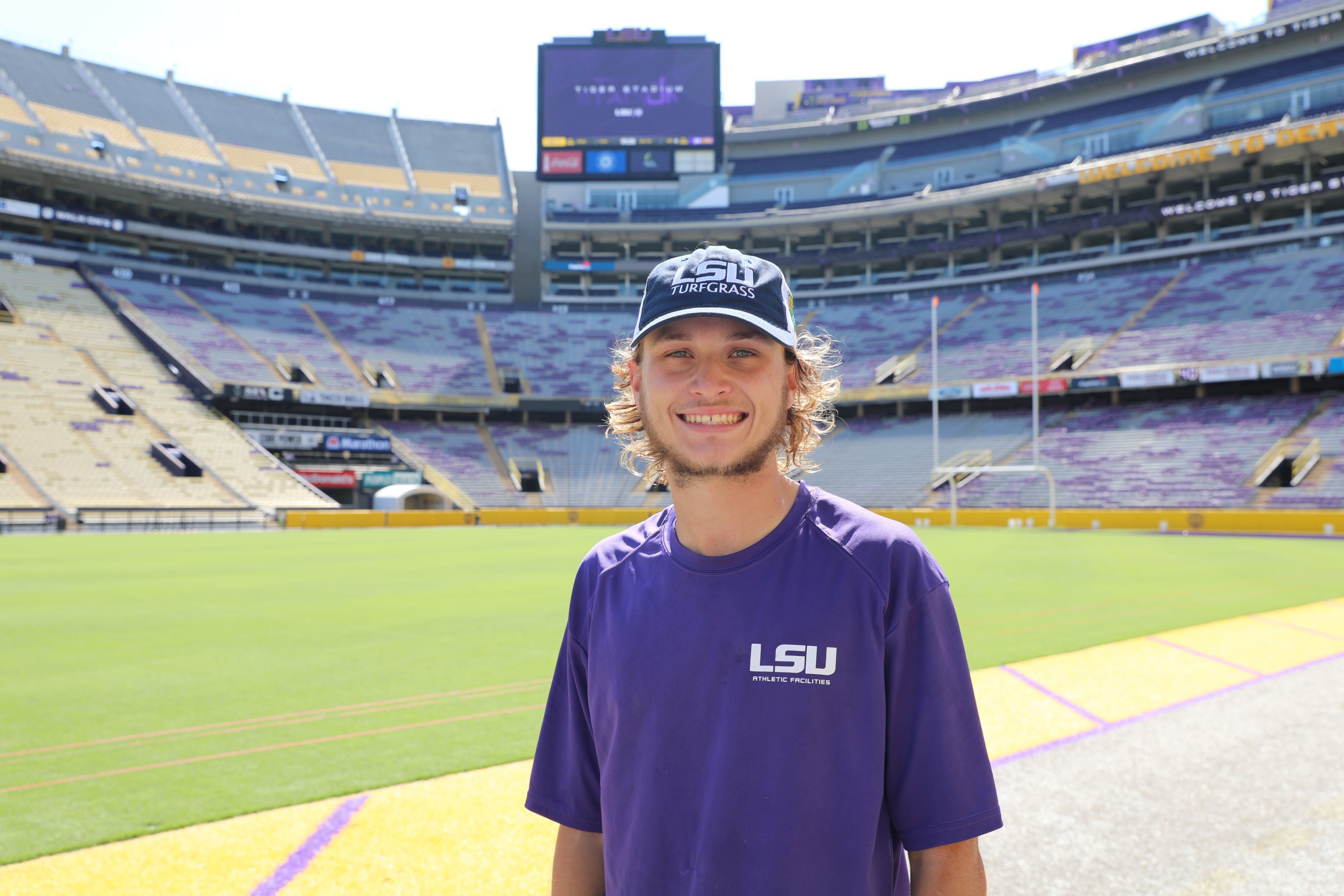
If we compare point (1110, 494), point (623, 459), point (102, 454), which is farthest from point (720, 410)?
point (102, 454)

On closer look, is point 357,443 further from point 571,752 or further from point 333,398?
point 571,752

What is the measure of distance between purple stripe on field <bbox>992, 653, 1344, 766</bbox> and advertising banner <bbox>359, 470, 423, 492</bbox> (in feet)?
140

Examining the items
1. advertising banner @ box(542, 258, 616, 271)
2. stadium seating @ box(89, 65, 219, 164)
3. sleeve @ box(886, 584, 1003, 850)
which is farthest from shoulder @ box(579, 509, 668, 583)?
stadium seating @ box(89, 65, 219, 164)

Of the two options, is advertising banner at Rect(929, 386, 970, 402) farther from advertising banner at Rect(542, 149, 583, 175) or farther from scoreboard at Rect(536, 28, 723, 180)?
advertising banner at Rect(542, 149, 583, 175)

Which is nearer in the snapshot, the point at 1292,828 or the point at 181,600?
the point at 1292,828

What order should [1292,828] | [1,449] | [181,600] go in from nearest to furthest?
[1292,828]
[181,600]
[1,449]

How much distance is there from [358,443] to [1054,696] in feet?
149

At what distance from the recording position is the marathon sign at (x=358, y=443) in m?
45.5

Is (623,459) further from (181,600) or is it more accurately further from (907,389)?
Result: (907,389)

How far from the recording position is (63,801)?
12.5ft

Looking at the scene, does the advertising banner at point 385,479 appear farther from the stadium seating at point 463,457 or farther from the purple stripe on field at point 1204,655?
the purple stripe on field at point 1204,655

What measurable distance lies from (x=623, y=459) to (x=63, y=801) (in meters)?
3.25

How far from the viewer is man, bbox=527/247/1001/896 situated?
1592mm

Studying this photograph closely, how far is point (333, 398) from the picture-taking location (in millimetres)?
45719
